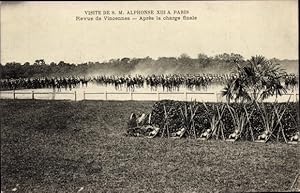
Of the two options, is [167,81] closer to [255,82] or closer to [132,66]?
[132,66]

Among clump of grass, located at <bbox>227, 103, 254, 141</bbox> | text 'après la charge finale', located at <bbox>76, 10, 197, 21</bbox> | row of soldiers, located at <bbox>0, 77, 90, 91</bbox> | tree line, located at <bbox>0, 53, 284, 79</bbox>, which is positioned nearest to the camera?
text 'après la charge finale', located at <bbox>76, 10, 197, 21</bbox>

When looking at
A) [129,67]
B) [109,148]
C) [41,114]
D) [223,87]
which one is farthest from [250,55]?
[41,114]

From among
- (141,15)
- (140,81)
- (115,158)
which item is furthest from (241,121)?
(141,15)

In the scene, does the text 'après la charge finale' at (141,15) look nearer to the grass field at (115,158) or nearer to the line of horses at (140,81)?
the line of horses at (140,81)

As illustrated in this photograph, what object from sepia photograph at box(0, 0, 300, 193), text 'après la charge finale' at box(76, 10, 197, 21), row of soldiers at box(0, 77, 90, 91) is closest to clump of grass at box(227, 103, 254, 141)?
sepia photograph at box(0, 0, 300, 193)

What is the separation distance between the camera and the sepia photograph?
28.8 feet

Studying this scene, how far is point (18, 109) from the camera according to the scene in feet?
42.0

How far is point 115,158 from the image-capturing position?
31.4ft

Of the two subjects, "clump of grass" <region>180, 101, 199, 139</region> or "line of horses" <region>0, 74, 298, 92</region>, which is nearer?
"line of horses" <region>0, 74, 298, 92</region>

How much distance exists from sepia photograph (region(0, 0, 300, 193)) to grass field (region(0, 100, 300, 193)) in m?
0.03

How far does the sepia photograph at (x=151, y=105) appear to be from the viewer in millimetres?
8766

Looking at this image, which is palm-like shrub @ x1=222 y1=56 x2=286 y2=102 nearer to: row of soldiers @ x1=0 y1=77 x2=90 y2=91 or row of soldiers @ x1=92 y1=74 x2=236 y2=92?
row of soldiers @ x1=92 y1=74 x2=236 y2=92

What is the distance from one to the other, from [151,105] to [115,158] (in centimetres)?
269

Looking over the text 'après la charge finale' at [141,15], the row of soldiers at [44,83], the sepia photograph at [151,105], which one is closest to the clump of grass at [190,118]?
the sepia photograph at [151,105]
